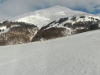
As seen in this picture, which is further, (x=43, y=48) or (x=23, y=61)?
(x=43, y=48)

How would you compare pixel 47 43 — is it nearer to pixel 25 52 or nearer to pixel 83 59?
pixel 25 52

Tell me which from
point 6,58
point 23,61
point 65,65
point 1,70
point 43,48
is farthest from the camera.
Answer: point 43,48

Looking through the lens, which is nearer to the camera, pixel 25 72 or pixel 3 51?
pixel 25 72

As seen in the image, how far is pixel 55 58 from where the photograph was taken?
13.8m

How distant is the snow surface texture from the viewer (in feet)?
38.4

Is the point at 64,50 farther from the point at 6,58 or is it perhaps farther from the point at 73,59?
the point at 6,58

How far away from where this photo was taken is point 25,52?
1623cm

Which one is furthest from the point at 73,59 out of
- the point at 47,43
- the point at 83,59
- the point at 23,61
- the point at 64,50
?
the point at 47,43

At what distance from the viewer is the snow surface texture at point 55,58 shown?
38.4ft

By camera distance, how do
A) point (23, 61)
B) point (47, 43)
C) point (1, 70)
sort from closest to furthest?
point (1, 70)
point (23, 61)
point (47, 43)

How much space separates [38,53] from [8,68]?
2.52m

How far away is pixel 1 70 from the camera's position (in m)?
13.4

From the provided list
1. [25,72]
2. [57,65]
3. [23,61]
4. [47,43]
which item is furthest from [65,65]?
[47,43]

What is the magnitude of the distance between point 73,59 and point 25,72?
8.55 ft
